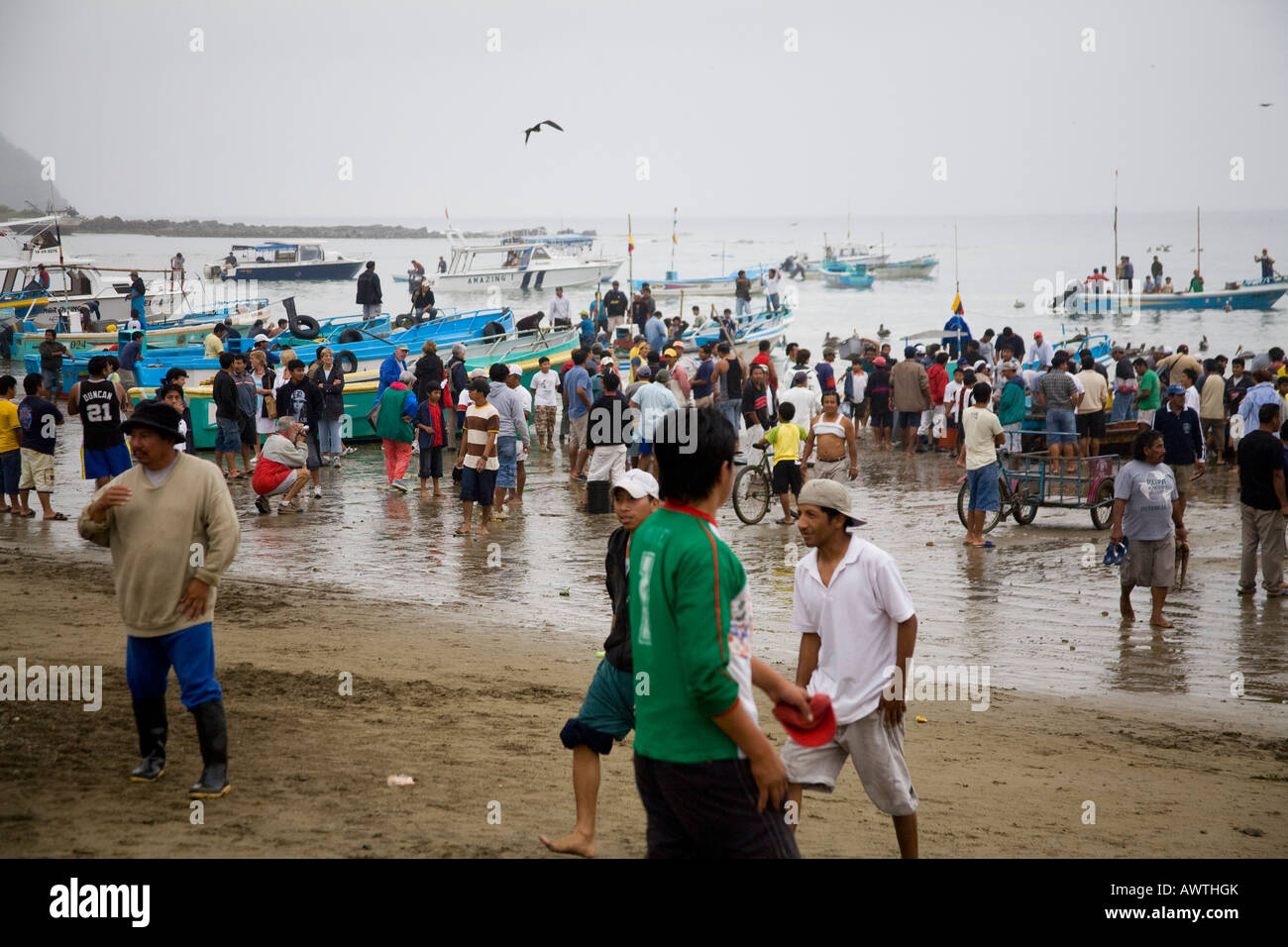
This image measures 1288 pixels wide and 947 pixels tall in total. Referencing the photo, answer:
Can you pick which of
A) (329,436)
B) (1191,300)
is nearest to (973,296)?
(1191,300)

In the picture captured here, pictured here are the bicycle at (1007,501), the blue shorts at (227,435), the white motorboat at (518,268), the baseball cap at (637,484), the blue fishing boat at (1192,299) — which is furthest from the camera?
the blue fishing boat at (1192,299)

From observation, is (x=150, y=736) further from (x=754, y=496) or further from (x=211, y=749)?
(x=754, y=496)

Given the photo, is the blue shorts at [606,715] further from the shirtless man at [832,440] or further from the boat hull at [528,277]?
the boat hull at [528,277]

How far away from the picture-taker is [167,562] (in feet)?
16.2

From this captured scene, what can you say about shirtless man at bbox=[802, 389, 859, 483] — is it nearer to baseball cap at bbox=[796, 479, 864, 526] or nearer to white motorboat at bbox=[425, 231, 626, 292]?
baseball cap at bbox=[796, 479, 864, 526]

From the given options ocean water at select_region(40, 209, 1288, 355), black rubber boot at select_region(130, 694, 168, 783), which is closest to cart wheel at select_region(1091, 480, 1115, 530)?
black rubber boot at select_region(130, 694, 168, 783)

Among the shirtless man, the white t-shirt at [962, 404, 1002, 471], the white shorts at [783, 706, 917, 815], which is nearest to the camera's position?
the white shorts at [783, 706, 917, 815]

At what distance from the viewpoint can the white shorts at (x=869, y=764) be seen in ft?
15.0

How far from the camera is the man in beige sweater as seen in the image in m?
4.93

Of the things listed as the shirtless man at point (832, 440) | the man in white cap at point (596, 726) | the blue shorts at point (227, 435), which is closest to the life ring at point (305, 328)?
the blue shorts at point (227, 435)

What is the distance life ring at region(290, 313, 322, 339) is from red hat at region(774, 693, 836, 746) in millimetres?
21235

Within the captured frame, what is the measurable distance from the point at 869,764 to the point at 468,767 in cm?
212

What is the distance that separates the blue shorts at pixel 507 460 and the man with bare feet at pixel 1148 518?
6.98m
